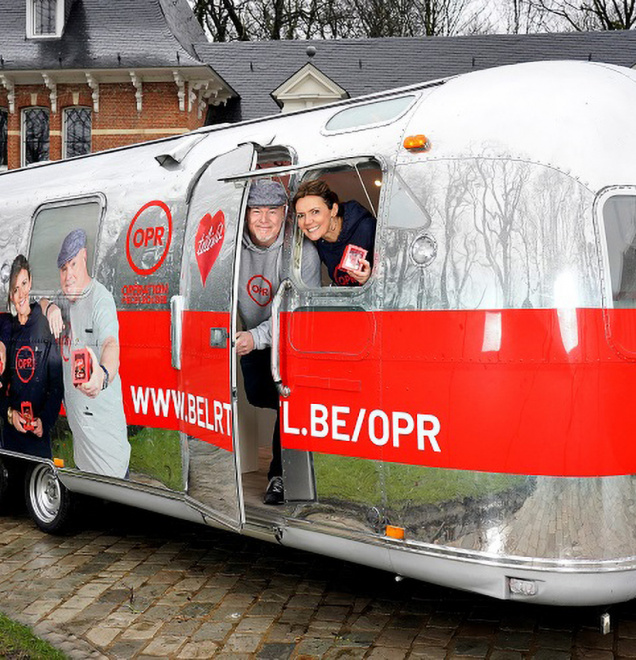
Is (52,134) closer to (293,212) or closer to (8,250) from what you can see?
(8,250)

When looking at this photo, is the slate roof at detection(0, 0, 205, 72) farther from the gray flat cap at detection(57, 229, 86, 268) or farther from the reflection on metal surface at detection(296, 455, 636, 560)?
the reflection on metal surface at detection(296, 455, 636, 560)

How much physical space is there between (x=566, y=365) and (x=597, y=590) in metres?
1.03

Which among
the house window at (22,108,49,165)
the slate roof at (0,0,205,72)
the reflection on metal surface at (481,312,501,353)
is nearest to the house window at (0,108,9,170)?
the house window at (22,108,49,165)

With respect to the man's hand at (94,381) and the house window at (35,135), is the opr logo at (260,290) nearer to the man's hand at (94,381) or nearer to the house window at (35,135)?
the man's hand at (94,381)

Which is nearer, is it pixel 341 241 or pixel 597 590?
pixel 597 590

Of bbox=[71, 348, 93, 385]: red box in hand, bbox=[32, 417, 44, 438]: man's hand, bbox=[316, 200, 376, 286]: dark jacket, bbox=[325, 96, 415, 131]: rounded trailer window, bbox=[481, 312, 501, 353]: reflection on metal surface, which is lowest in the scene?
bbox=[32, 417, 44, 438]: man's hand

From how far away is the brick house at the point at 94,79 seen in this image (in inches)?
883

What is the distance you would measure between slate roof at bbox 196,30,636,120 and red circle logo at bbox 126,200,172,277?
17.7 metres

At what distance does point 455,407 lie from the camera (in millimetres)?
4168

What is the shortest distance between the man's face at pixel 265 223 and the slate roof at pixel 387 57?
18425mm

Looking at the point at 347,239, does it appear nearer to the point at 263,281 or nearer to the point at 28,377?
the point at 263,281

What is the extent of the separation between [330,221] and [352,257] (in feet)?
1.39

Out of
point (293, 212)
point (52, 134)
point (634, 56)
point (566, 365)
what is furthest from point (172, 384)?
point (634, 56)

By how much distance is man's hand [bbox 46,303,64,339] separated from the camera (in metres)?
6.70
